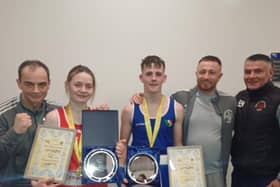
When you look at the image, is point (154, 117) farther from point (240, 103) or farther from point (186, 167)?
point (240, 103)

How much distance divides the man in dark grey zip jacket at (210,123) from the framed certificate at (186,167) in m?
0.33

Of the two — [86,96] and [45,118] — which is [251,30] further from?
[45,118]

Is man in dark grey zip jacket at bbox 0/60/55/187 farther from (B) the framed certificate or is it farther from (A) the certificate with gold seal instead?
(B) the framed certificate

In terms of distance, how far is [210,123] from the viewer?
7.97ft

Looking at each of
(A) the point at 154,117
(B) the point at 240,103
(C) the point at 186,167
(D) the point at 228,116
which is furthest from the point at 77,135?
(B) the point at 240,103

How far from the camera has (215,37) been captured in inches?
121

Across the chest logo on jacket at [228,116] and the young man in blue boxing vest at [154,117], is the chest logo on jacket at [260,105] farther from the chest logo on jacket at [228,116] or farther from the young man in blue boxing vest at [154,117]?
the young man in blue boxing vest at [154,117]

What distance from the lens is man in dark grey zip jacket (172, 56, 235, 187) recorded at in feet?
7.95

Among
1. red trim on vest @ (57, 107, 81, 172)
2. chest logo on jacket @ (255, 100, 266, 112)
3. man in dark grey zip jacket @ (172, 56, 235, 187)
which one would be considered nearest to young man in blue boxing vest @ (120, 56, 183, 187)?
man in dark grey zip jacket @ (172, 56, 235, 187)

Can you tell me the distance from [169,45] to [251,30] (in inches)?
30.9

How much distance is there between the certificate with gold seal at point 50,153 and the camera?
189 cm

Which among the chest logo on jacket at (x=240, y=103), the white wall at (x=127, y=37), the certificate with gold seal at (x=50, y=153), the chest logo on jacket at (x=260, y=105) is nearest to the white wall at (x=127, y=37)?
the white wall at (x=127, y=37)

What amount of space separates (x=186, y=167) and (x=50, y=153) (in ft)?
2.62

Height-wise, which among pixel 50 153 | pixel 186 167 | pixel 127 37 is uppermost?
pixel 127 37
